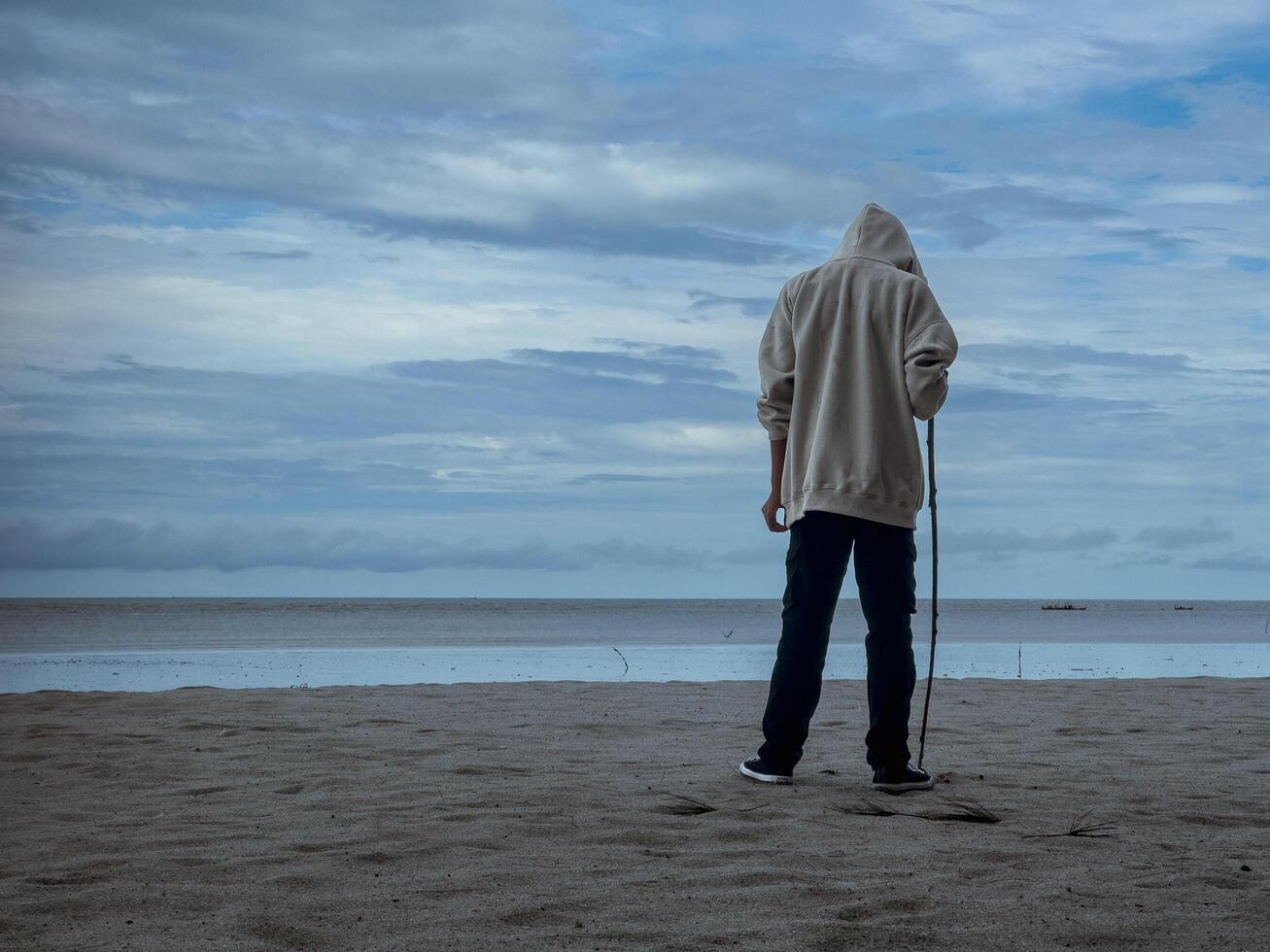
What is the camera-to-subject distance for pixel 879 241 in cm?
394

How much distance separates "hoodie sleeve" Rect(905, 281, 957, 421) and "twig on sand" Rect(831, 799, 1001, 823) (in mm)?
1277

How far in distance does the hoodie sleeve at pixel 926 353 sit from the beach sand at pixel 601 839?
131 cm

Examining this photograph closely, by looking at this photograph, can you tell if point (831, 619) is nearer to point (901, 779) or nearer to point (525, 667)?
point (901, 779)

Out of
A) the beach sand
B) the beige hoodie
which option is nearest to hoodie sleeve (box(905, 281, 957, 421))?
the beige hoodie

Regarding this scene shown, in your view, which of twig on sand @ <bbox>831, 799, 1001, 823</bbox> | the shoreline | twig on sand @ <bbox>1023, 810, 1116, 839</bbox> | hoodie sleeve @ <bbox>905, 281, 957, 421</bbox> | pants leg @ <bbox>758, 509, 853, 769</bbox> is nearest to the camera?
twig on sand @ <bbox>1023, 810, 1116, 839</bbox>

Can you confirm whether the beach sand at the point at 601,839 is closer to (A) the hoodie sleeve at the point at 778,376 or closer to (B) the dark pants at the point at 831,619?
(B) the dark pants at the point at 831,619

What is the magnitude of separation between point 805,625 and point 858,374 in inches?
35.3

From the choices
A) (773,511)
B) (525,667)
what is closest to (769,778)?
(773,511)

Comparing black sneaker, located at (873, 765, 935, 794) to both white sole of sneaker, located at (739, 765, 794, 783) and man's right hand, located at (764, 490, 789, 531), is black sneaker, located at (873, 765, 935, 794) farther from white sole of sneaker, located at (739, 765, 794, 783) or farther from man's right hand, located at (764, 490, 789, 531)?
man's right hand, located at (764, 490, 789, 531)

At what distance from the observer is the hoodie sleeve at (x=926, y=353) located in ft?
11.6

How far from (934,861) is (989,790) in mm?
1074

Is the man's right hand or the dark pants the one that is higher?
the man's right hand

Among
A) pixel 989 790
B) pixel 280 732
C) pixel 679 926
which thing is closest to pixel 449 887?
pixel 679 926

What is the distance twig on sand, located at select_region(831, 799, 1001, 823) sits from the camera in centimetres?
309
